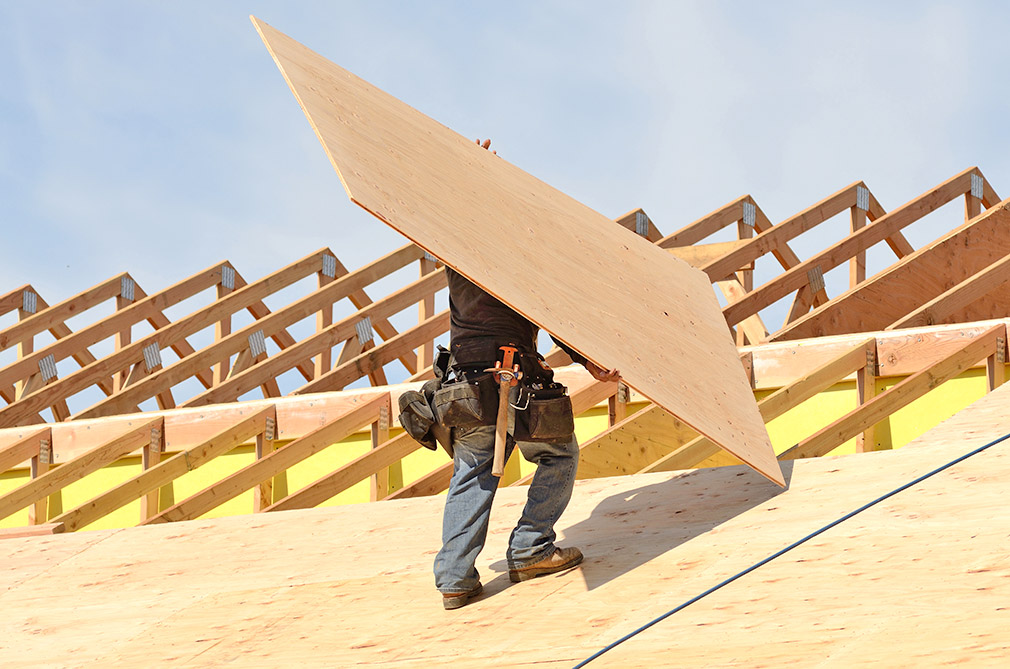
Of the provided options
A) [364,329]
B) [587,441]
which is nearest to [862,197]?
[364,329]

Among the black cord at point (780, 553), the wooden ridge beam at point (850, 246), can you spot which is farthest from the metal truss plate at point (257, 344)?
the black cord at point (780, 553)

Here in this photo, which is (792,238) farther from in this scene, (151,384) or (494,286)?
(494,286)

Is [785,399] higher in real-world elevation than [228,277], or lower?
lower

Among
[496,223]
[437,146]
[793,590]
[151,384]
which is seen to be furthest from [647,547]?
[151,384]

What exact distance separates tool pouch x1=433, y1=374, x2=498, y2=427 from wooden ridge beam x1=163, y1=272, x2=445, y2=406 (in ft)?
17.6

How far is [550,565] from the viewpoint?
3729 millimetres

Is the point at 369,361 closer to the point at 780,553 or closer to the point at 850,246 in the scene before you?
the point at 850,246

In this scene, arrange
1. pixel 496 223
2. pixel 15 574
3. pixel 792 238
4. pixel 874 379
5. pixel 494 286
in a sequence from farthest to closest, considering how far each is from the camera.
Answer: pixel 792 238 → pixel 874 379 → pixel 15 574 → pixel 496 223 → pixel 494 286

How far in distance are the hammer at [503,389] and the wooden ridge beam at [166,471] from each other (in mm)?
3286

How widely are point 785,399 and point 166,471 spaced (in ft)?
11.5

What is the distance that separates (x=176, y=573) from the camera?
4582 mm

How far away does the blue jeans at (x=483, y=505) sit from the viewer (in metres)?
3.49

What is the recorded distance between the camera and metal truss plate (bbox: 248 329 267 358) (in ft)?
32.0

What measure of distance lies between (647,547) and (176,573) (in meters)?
2.10
